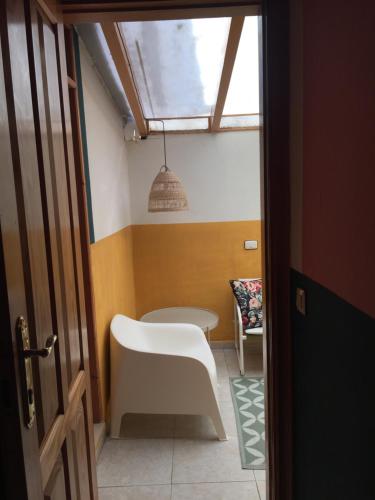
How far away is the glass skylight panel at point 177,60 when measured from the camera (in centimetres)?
219

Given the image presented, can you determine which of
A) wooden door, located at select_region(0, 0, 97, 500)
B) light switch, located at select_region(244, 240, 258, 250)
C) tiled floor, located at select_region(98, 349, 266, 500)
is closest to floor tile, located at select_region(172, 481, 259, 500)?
tiled floor, located at select_region(98, 349, 266, 500)

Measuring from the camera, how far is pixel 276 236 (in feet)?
4.58

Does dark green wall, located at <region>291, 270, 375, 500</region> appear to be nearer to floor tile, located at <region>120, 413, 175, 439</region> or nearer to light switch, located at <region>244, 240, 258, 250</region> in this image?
floor tile, located at <region>120, 413, 175, 439</region>

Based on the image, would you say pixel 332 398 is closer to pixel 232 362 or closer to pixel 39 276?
pixel 39 276

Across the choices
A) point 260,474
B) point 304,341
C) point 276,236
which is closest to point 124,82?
point 276,236

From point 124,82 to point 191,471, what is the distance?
254 centimetres

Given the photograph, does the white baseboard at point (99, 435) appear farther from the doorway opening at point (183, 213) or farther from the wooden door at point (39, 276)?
the wooden door at point (39, 276)

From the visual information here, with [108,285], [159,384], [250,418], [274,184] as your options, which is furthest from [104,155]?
[250,418]

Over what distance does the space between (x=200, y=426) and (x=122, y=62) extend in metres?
2.45

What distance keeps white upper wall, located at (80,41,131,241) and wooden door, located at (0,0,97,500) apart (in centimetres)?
114

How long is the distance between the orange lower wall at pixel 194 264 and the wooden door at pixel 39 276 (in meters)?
2.53

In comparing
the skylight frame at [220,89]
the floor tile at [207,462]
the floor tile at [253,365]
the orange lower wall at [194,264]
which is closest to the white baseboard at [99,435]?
the floor tile at [207,462]

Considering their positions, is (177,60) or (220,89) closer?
(177,60)

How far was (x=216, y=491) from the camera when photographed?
1.95m
